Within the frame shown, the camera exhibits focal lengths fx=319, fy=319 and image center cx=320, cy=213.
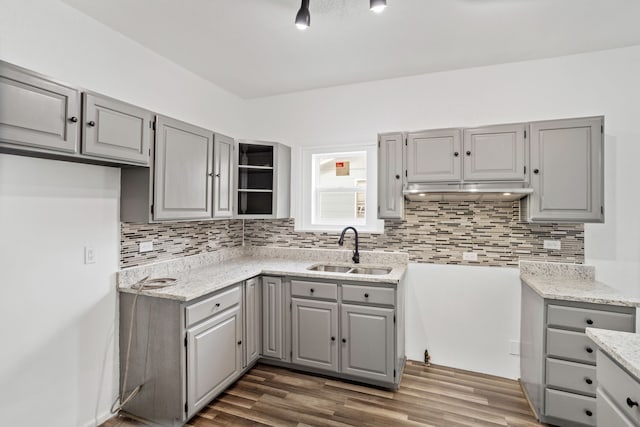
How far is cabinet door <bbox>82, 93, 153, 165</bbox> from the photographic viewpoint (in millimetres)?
1787

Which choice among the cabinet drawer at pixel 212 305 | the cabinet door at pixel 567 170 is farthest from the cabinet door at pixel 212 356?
the cabinet door at pixel 567 170

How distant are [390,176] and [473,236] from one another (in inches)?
36.3

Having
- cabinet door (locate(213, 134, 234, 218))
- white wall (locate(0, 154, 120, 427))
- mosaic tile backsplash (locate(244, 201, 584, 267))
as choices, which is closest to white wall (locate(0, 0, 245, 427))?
white wall (locate(0, 154, 120, 427))

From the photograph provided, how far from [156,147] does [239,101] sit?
1.67 meters

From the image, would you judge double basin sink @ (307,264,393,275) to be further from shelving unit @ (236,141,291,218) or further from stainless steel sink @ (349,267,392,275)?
shelving unit @ (236,141,291,218)

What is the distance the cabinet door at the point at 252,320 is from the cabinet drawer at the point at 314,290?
0.34 metres

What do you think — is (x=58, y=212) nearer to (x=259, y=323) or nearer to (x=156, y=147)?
(x=156, y=147)

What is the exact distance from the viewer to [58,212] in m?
1.93

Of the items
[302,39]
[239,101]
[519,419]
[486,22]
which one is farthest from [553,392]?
[239,101]

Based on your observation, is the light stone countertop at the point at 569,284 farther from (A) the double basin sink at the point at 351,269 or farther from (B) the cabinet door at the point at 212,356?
(B) the cabinet door at the point at 212,356

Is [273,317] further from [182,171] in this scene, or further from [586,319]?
[586,319]

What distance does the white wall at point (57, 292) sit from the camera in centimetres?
172

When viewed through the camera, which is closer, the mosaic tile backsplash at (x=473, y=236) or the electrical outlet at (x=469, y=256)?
the mosaic tile backsplash at (x=473, y=236)

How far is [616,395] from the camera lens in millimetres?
1160
